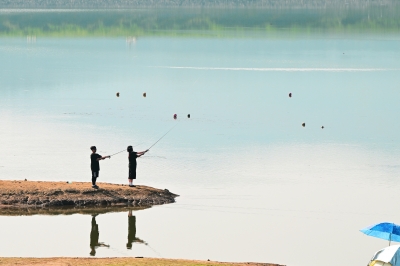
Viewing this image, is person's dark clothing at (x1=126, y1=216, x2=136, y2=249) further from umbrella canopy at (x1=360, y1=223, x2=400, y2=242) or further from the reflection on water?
umbrella canopy at (x1=360, y1=223, x2=400, y2=242)

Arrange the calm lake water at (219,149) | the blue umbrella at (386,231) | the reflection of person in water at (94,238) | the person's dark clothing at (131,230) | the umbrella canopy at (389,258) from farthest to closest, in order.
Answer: the calm lake water at (219,149) → the person's dark clothing at (131,230) → the reflection of person in water at (94,238) → the blue umbrella at (386,231) → the umbrella canopy at (389,258)

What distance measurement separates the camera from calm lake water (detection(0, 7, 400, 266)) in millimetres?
26797

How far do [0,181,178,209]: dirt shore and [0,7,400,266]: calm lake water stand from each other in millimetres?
788

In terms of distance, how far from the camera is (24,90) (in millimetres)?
67125

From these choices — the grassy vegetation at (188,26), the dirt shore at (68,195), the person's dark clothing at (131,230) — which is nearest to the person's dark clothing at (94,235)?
the person's dark clothing at (131,230)

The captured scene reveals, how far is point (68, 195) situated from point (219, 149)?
14.0m

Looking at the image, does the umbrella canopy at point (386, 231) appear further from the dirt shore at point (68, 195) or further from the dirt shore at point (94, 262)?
the dirt shore at point (68, 195)

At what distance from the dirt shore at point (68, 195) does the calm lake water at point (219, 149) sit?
788 millimetres

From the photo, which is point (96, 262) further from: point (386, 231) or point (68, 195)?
point (68, 195)

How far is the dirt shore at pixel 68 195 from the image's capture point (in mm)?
29000

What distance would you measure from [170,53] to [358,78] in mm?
33022

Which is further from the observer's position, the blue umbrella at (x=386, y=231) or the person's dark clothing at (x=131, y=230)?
the person's dark clothing at (x=131, y=230)

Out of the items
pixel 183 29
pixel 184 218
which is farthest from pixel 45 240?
pixel 183 29

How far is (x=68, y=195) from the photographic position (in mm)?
29344
